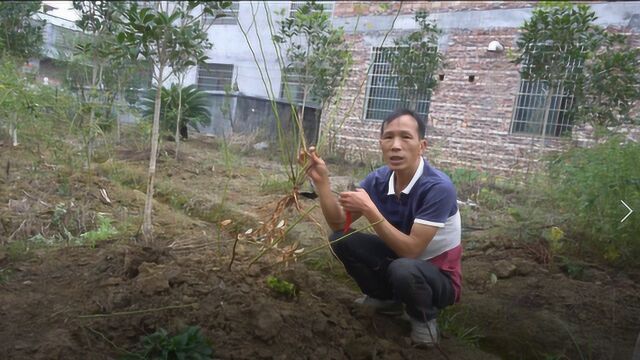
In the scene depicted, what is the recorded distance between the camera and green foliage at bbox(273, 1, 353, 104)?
7746mm

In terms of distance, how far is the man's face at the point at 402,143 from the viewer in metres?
2.08

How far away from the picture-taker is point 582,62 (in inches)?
257

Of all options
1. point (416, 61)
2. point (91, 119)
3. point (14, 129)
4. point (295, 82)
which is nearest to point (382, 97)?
point (416, 61)

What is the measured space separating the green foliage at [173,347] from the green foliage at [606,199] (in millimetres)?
2320

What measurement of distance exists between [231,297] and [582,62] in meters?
6.41

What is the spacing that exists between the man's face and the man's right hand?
292mm

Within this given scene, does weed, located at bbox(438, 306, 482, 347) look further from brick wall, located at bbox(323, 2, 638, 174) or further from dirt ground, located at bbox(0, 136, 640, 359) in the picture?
brick wall, located at bbox(323, 2, 638, 174)

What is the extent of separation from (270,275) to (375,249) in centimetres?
53

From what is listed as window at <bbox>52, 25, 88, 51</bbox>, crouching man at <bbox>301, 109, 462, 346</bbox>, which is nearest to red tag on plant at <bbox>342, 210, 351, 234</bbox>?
crouching man at <bbox>301, 109, 462, 346</bbox>

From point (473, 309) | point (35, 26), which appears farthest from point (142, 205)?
point (35, 26)

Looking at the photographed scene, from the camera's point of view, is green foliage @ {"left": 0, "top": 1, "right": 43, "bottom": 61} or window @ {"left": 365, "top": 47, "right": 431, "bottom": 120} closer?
green foliage @ {"left": 0, "top": 1, "right": 43, "bottom": 61}

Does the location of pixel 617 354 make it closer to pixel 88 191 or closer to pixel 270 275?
pixel 270 275

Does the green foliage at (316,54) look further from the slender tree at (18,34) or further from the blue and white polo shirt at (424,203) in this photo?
the blue and white polo shirt at (424,203)

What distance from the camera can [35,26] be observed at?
229 inches
